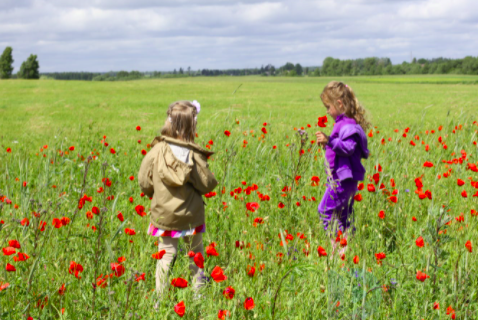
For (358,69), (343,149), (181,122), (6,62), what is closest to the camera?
(181,122)

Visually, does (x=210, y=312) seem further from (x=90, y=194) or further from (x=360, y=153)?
(x=90, y=194)

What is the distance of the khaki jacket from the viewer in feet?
7.91

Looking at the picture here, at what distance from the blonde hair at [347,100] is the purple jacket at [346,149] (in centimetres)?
6

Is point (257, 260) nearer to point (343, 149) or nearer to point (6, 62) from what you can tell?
point (343, 149)

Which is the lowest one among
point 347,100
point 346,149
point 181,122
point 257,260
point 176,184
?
point 257,260

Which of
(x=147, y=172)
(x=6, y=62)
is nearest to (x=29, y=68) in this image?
(x=6, y=62)

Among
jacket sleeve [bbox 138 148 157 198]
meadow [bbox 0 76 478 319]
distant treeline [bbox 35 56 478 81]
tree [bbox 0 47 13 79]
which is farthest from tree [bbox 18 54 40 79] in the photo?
jacket sleeve [bbox 138 148 157 198]

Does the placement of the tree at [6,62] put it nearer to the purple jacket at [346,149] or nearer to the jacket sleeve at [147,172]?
the jacket sleeve at [147,172]

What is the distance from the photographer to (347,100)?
315cm

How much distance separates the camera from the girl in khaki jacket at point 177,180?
7.95 ft

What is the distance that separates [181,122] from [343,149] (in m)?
1.22

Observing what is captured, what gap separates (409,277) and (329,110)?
1542 mm

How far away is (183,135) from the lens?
2.52 metres

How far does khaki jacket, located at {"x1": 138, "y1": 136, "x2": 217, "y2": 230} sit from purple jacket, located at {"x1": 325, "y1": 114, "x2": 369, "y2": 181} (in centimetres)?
104
